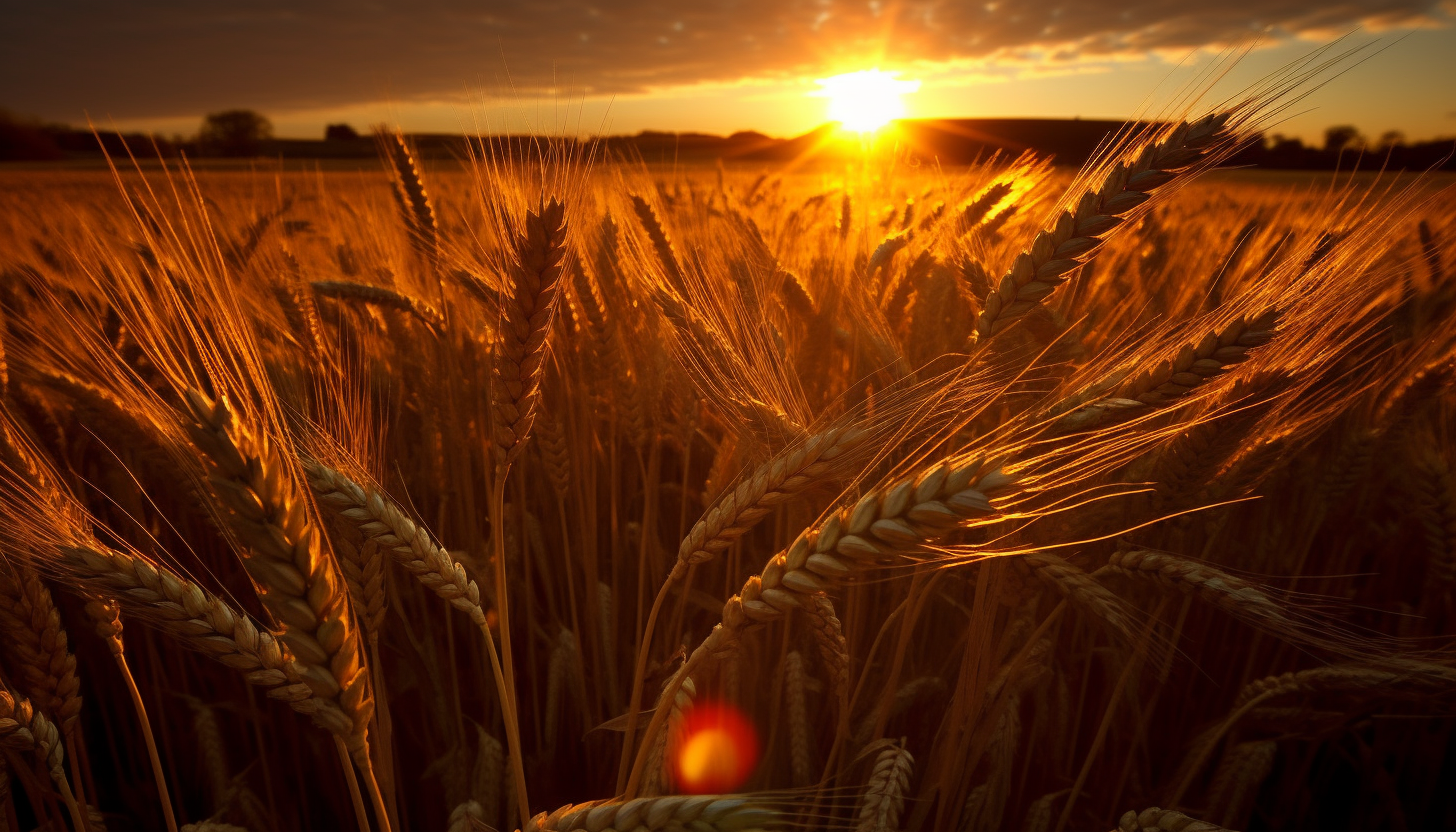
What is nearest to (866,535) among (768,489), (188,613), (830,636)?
(768,489)

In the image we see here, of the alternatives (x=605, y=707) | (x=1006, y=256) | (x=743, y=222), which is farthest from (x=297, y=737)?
(x=1006, y=256)

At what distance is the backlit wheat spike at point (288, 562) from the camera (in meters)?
0.68

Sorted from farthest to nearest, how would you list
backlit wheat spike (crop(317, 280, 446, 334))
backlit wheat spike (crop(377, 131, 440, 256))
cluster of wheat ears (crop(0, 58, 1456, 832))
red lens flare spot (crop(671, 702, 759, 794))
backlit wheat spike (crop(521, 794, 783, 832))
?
backlit wheat spike (crop(377, 131, 440, 256)), backlit wheat spike (crop(317, 280, 446, 334)), red lens flare spot (crop(671, 702, 759, 794)), cluster of wheat ears (crop(0, 58, 1456, 832)), backlit wheat spike (crop(521, 794, 783, 832))

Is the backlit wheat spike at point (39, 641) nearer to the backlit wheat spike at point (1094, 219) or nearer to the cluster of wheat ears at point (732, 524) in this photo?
the cluster of wheat ears at point (732, 524)

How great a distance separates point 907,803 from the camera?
1.66m

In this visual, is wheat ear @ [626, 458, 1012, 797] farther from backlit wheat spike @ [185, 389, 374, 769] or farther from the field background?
backlit wheat spike @ [185, 389, 374, 769]

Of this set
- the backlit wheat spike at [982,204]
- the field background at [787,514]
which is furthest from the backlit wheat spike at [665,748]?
the backlit wheat spike at [982,204]

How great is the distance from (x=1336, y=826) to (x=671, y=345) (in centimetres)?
227

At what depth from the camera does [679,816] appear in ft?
2.21

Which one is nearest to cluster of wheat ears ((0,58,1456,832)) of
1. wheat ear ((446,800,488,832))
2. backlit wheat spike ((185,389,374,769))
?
backlit wheat spike ((185,389,374,769))

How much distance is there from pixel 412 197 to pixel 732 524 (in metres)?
1.80

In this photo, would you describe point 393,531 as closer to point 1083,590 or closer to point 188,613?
point 188,613

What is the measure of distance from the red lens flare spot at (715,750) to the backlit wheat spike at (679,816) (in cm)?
68

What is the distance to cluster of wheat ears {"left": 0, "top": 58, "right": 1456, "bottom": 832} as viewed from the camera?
2.99 feet
